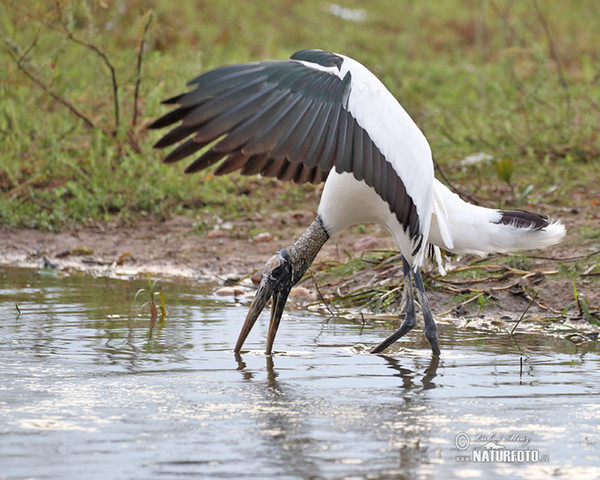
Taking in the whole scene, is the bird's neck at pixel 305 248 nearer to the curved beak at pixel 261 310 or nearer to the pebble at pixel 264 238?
the curved beak at pixel 261 310

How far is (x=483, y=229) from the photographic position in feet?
15.4

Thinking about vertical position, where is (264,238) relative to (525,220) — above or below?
below

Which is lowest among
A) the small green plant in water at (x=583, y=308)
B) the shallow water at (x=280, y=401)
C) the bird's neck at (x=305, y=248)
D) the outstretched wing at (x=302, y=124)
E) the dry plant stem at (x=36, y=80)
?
the shallow water at (x=280, y=401)

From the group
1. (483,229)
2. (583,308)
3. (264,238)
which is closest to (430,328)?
(483,229)

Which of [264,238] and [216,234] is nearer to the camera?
[264,238]

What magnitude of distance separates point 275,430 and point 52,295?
9.54 feet

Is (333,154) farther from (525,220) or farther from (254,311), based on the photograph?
(525,220)

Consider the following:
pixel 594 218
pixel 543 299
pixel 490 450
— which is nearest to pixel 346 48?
pixel 594 218

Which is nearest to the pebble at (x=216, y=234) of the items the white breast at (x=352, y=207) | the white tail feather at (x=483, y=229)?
the white breast at (x=352, y=207)

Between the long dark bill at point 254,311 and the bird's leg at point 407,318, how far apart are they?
1.86 feet

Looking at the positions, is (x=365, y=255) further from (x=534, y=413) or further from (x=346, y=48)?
(x=346, y=48)

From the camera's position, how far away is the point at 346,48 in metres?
11.7

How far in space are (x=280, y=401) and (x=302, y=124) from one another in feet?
3.44

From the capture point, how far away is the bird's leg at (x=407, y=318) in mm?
4688
